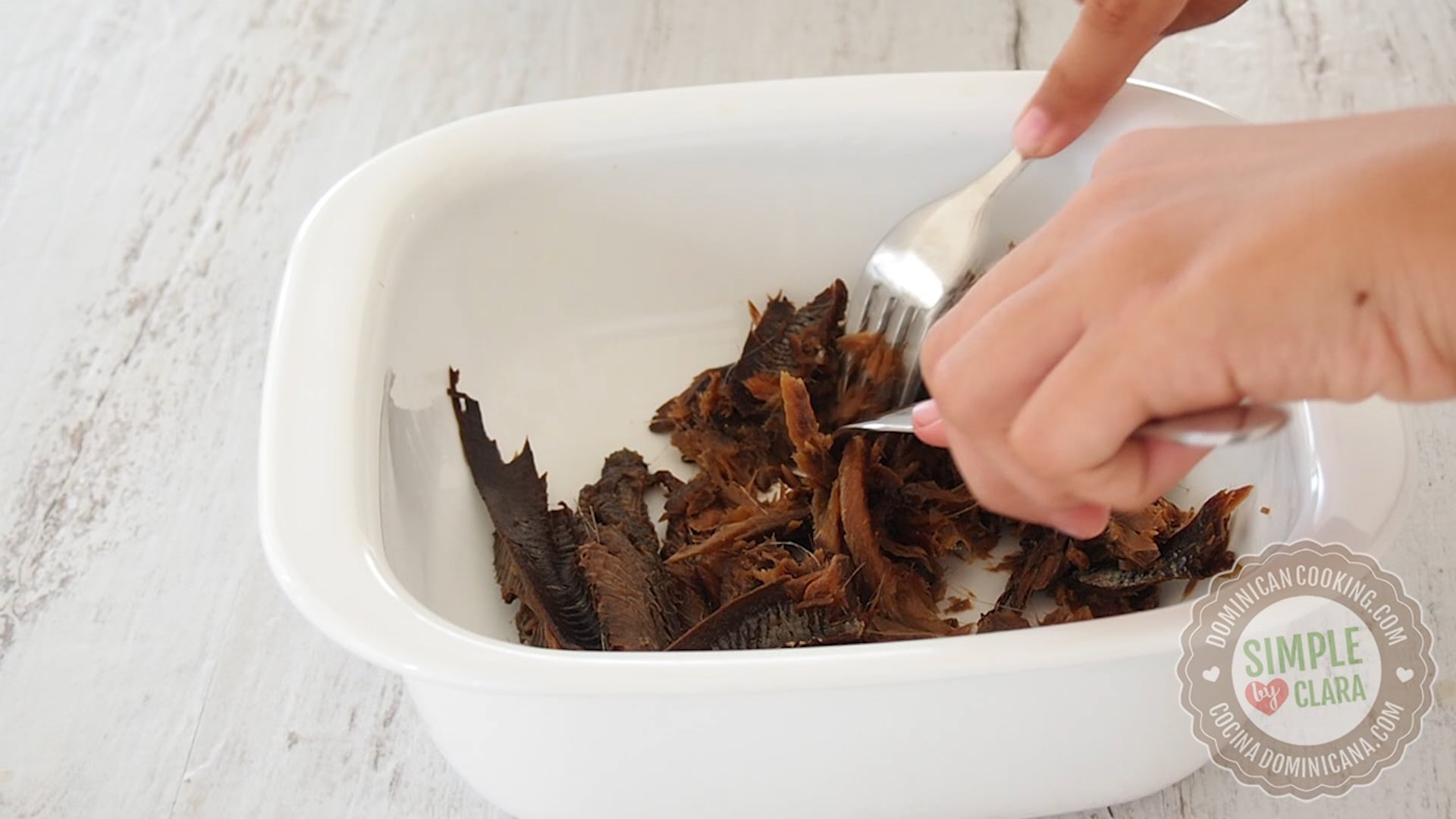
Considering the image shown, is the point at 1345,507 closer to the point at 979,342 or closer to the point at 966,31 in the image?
the point at 979,342

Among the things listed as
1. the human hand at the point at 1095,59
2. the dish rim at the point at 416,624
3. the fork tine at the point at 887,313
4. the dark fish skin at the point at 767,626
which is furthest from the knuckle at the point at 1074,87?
the dark fish skin at the point at 767,626

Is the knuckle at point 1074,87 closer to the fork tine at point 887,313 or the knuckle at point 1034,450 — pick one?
the fork tine at point 887,313

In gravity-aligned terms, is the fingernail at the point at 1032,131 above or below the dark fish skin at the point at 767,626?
above

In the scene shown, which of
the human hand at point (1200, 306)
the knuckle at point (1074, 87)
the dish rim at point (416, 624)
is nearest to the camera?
the human hand at point (1200, 306)

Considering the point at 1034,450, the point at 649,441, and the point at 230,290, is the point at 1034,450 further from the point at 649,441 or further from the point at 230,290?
the point at 230,290

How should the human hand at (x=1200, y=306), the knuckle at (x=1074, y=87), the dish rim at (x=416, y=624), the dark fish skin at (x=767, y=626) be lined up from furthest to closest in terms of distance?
the knuckle at (x=1074, y=87), the dark fish skin at (x=767, y=626), the dish rim at (x=416, y=624), the human hand at (x=1200, y=306)

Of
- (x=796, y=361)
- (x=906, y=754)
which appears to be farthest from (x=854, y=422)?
(x=906, y=754)
